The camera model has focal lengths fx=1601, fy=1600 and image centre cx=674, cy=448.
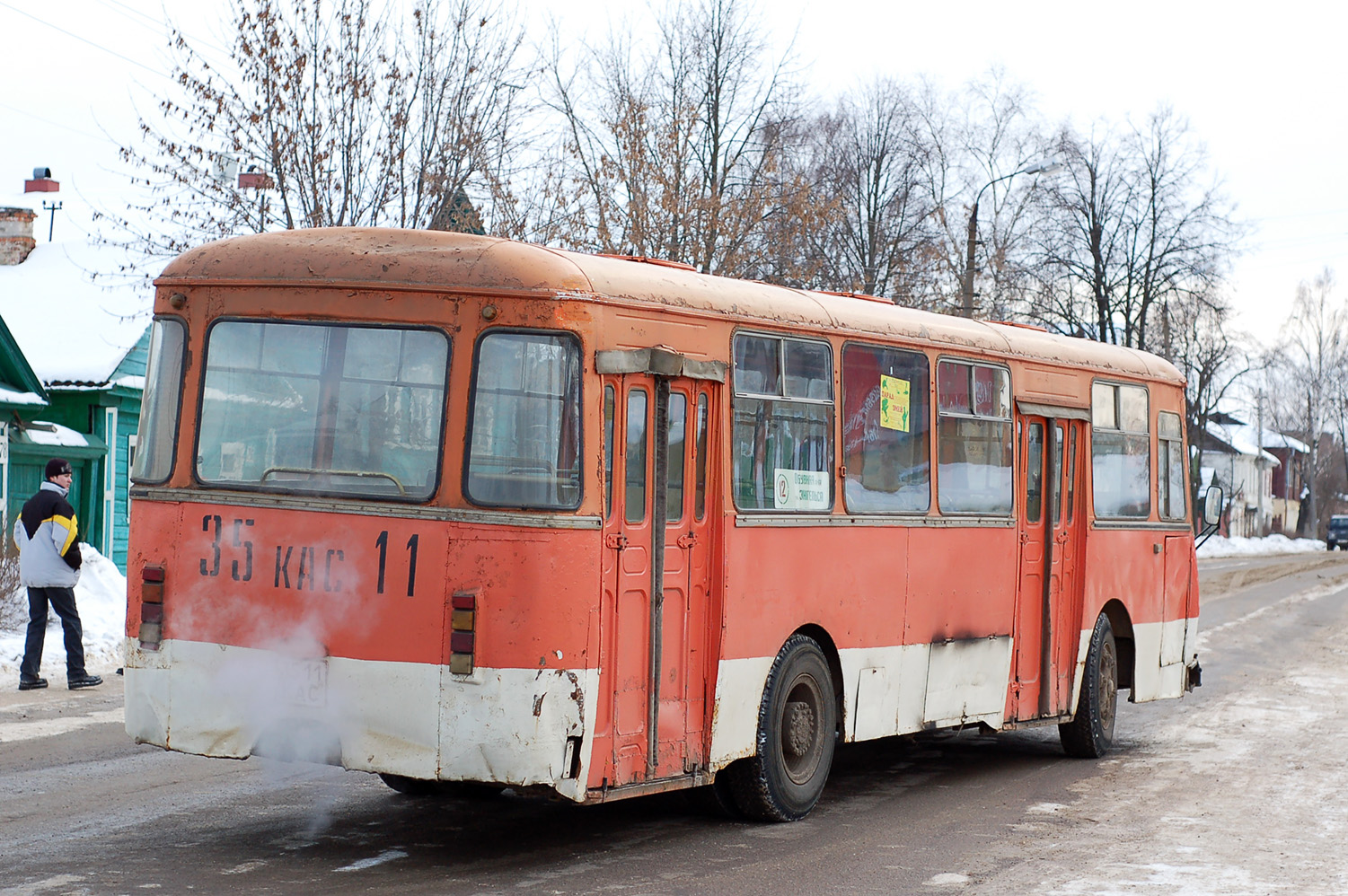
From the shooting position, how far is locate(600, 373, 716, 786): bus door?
24.6 feet

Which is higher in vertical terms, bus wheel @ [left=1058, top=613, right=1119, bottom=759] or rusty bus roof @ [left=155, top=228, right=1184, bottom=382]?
rusty bus roof @ [left=155, top=228, right=1184, bottom=382]

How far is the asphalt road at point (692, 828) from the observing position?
724cm

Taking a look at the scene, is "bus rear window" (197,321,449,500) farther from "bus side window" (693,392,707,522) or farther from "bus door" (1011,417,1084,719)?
"bus door" (1011,417,1084,719)

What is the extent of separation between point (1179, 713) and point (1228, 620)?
38.7 ft

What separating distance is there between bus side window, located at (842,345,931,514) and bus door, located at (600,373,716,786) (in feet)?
Answer: 4.50

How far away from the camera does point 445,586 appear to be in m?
7.04

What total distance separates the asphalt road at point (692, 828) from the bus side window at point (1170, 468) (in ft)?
6.28

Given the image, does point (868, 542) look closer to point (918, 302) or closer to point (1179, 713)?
point (1179, 713)

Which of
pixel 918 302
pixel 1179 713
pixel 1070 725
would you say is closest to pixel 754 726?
pixel 1070 725

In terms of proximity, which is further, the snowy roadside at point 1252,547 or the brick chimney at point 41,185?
the snowy roadside at point 1252,547

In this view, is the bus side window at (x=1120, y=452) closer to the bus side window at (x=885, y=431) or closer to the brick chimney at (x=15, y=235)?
the bus side window at (x=885, y=431)

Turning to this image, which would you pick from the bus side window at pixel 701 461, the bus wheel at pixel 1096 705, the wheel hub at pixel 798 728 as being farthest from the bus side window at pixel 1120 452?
A: the bus side window at pixel 701 461

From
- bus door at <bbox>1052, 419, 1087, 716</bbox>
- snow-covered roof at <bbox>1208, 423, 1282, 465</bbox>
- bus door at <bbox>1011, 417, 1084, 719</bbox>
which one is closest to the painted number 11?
bus door at <bbox>1011, 417, 1084, 719</bbox>

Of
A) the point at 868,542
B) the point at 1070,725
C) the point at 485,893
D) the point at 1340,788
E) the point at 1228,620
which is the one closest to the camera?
the point at 485,893
